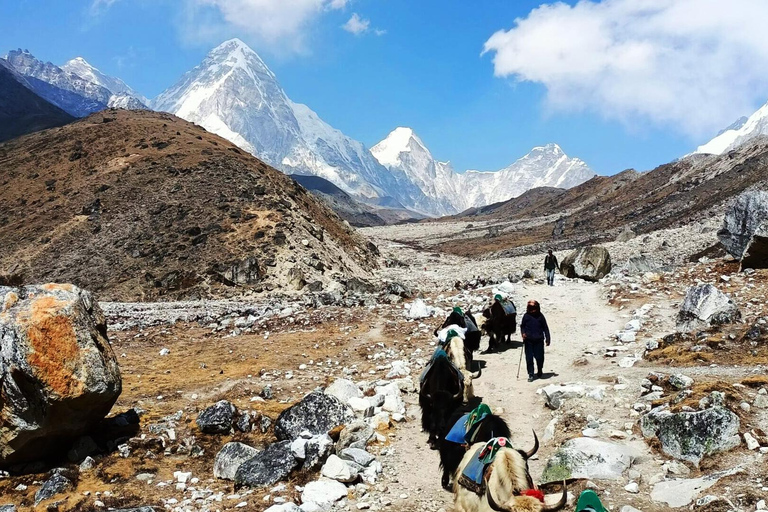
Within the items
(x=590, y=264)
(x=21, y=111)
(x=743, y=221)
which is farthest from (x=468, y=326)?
(x=21, y=111)

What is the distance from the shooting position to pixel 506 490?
16.7 ft

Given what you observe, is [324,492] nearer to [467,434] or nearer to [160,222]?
[467,434]

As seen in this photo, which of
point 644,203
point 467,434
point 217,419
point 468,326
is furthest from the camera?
point 644,203

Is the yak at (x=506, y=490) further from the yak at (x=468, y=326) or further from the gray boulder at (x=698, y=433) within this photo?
the yak at (x=468, y=326)

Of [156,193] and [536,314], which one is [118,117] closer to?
[156,193]

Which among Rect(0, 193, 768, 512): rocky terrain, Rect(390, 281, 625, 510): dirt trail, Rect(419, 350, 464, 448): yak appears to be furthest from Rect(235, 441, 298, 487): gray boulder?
Rect(419, 350, 464, 448): yak

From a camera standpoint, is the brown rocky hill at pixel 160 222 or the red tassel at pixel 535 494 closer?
the red tassel at pixel 535 494

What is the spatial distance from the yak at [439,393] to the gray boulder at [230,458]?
2.89m

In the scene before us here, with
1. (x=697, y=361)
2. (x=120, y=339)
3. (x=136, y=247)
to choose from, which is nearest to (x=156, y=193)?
(x=136, y=247)

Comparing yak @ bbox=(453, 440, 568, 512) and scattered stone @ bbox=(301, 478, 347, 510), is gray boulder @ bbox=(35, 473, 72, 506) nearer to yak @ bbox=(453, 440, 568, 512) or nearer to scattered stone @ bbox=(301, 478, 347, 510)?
scattered stone @ bbox=(301, 478, 347, 510)

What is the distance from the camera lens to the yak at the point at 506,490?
4.57 metres

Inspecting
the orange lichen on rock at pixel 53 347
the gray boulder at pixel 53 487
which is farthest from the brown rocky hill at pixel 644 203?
the gray boulder at pixel 53 487

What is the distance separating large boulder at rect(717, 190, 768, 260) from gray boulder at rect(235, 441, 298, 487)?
654 inches

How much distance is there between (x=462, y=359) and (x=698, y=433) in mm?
4394
